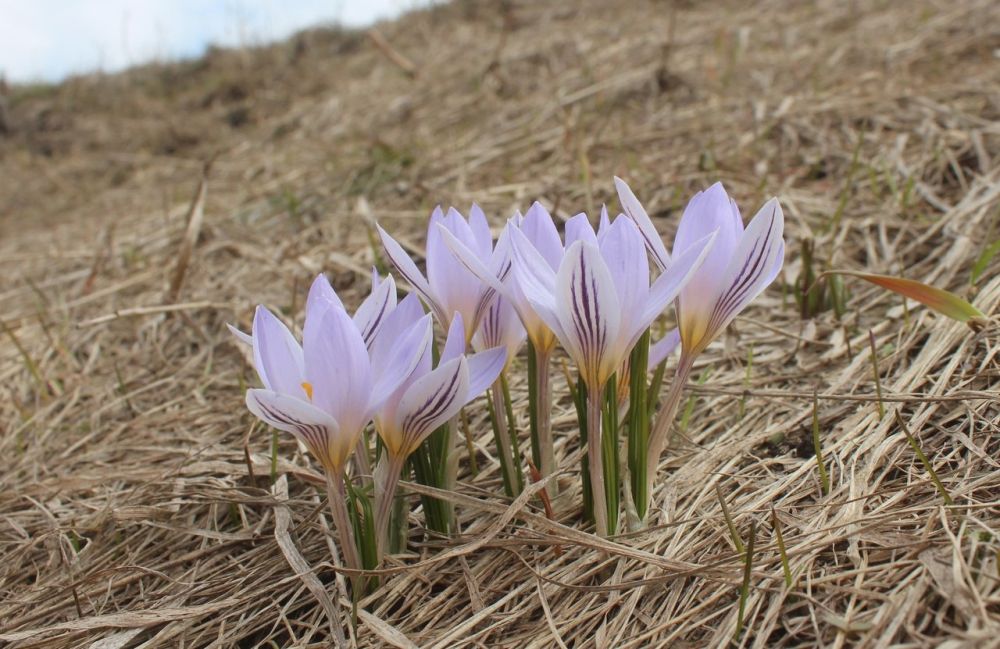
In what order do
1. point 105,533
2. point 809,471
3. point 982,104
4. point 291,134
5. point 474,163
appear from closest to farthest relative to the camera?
1. point 809,471
2. point 105,533
3. point 982,104
4. point 474,163
5. point 291,134

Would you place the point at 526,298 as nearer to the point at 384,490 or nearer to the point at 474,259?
the point at 474,259

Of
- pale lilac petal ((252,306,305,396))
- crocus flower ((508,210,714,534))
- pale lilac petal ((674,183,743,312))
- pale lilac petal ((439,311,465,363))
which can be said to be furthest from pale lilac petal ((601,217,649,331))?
pale lilac petal ((252,306,305,396))

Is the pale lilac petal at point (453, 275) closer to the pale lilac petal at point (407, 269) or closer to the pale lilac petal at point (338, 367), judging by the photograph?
the pale lilac petal at point (407, 269)

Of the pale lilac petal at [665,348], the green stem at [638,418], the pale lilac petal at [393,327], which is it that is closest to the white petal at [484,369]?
the pale lilac petal at [393,327]

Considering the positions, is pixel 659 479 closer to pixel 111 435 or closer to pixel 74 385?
pixel 111 435

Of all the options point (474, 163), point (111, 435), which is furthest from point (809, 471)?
point (474, 163)

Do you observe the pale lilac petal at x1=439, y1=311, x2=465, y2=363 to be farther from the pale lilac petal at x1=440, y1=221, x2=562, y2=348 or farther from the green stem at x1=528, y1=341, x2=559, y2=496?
the green stem at x1=528, y1=341, x2=559, y2=496
